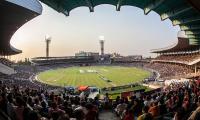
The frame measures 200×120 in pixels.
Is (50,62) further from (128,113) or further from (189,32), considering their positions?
(128,113)

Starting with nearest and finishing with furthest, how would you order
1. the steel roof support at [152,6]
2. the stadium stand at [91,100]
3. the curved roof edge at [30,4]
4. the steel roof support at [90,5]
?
the stadium stand at [91,100] → the curved roof edge at [30,4] → the steel roof support at [152,6] → the steel roof support at [90,5]

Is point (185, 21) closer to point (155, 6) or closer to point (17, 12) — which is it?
point (155, 6)

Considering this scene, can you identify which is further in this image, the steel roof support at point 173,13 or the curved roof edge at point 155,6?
the steel roof support at point 173,13

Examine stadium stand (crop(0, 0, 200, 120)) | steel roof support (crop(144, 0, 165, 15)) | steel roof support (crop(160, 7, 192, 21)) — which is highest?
steel roof support (crop(144, 0, 165, 15))

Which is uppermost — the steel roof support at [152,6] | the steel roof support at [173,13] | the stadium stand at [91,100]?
the steel roof support at [152,6]

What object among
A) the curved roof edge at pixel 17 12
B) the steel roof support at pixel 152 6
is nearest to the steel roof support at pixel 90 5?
the curved roof edge at pixel 17 12

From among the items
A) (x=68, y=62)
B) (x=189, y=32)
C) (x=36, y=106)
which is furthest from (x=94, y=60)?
(x=36, y=106)

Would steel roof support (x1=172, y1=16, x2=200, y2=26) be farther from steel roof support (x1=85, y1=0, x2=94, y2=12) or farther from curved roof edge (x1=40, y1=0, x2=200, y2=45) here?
steel roof support (x1=85, y1=0, x2=94, y2=12)

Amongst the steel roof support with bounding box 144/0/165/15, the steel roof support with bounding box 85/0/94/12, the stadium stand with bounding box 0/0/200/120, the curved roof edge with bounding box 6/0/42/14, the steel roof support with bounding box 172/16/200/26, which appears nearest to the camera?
the stadium stand with bounding box 0/0/200/120

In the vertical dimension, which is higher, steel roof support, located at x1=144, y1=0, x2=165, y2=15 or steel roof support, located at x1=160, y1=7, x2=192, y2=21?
steel roof support, located at x1=144, y1=0, x2=165, y2=15

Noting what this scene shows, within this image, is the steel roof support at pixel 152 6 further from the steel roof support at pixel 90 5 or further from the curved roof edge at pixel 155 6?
the steel roof support at pixel 90 5

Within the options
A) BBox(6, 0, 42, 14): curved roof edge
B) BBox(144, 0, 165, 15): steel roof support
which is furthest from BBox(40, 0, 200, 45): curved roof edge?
BBox(6, 0, 42, 14): curved roof edge

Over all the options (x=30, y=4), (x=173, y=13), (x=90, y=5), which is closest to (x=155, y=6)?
(x=173, y=13)

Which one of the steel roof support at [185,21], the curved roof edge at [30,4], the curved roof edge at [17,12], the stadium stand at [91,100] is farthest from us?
the steel roof support at [185,21]
